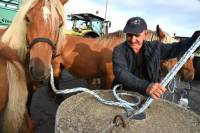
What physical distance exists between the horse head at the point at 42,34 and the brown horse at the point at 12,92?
0.43 feet

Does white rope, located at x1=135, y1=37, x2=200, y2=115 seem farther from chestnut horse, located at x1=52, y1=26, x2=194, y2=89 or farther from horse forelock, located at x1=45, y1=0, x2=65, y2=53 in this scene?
chestnut horse, located at x1=52, y1=26, x2=194, y2=89

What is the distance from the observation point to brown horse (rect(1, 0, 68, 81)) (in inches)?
102

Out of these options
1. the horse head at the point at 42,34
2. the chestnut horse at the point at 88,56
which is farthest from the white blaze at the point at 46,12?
the chestnut horse at the point at 88,56

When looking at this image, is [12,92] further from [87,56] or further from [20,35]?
[87,56]

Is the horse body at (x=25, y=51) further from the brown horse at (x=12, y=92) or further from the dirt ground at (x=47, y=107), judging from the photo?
the dirt ground at (x=47, y=107)

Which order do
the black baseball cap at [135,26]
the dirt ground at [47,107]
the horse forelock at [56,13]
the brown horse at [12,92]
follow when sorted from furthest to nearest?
the dirt ground at [47,107] < the horse forelock at [56,13] < the black baseball cap at [135,26] < the brown horse at [12,92]

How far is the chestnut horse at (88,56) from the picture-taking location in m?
4.75

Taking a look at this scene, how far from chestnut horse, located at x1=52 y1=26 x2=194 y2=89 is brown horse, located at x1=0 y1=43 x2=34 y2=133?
7.01 ft

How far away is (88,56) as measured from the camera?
489 centimetres

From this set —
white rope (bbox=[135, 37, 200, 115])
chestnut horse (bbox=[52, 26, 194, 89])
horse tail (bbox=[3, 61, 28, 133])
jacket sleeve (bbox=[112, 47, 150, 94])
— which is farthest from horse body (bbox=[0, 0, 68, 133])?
chestnut horse (bbox=[52, 26, 194, 89])

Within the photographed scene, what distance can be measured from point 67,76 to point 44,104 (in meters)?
3.15

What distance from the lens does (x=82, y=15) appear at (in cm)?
1612

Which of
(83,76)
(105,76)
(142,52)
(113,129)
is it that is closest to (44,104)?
(83,76)

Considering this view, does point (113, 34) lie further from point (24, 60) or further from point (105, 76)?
point (24, 60)
